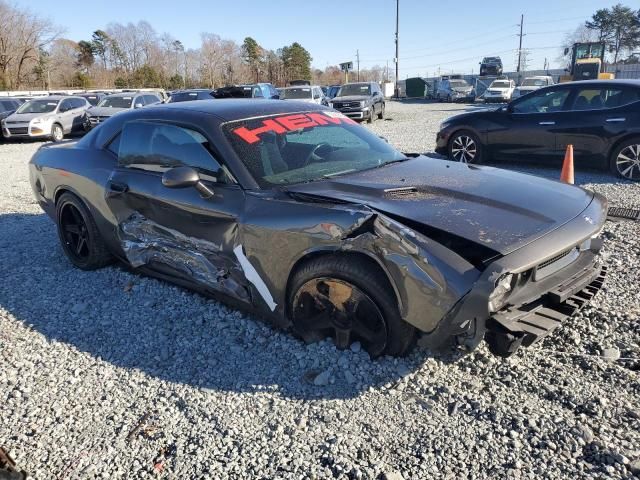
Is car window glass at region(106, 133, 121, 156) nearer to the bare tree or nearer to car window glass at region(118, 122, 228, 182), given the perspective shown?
car window glass at region(118, 122, 228, 182)

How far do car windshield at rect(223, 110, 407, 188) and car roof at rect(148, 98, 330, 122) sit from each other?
0.26ft

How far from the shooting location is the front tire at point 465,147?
8719mm

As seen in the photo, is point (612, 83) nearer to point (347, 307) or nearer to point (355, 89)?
point (347, 307)

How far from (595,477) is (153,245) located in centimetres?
309

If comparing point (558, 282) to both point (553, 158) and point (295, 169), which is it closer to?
point (295, 169)

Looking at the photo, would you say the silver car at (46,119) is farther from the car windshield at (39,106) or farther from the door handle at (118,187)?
the door handle at (118,187)

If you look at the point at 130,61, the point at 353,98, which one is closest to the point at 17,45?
the point at 130,61

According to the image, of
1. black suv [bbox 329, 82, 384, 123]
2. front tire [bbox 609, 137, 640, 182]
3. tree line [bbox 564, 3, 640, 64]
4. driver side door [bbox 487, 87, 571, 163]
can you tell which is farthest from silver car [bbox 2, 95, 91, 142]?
tree line [bbox 564, 3, 640, 64]

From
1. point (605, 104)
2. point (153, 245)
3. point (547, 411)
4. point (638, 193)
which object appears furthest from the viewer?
point (605, 104)

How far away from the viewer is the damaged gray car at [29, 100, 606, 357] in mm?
2424

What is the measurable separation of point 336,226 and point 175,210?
1.37m

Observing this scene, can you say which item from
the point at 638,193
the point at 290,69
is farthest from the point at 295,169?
the point at 290,69

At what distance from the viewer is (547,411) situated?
2426 mm

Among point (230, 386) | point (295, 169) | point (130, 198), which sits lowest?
point (230, 386)
